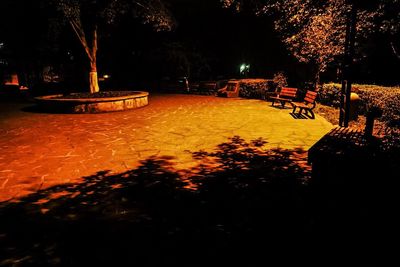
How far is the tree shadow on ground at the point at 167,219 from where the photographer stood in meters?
3.39

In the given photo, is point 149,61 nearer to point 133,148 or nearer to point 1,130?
point 1,130

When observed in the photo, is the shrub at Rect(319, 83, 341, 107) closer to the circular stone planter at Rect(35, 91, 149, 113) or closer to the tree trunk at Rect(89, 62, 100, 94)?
the circular stone planter at Rect(35, 91, 149, 113)

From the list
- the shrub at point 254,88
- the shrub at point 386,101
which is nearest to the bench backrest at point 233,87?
the shrub at point 254,88

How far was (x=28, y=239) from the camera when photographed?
3.75m

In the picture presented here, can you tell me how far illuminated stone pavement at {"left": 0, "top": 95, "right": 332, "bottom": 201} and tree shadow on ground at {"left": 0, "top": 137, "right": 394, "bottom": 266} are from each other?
2.27ft

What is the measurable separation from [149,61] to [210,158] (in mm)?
21730

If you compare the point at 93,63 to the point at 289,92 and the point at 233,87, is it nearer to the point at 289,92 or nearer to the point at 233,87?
the point at 233,87

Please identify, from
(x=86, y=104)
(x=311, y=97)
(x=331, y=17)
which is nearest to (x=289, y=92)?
(x=311, y=97)

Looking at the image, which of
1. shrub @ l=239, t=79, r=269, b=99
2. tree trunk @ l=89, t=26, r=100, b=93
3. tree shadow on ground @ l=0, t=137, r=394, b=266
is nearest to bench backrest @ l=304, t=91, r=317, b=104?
tree shadow on ground @ l=0, t=137, r=394, b=266

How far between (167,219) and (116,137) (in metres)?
5.12

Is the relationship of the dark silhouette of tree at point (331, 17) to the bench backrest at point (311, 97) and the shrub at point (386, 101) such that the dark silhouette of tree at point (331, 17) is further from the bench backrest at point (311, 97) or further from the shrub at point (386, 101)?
the bench backrest at point (311, 97)

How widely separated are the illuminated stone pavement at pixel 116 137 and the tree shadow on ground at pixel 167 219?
27.2 inches

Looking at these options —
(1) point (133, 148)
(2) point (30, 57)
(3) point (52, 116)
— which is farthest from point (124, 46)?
(1) point (133, 148)

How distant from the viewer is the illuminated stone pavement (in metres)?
6.17
